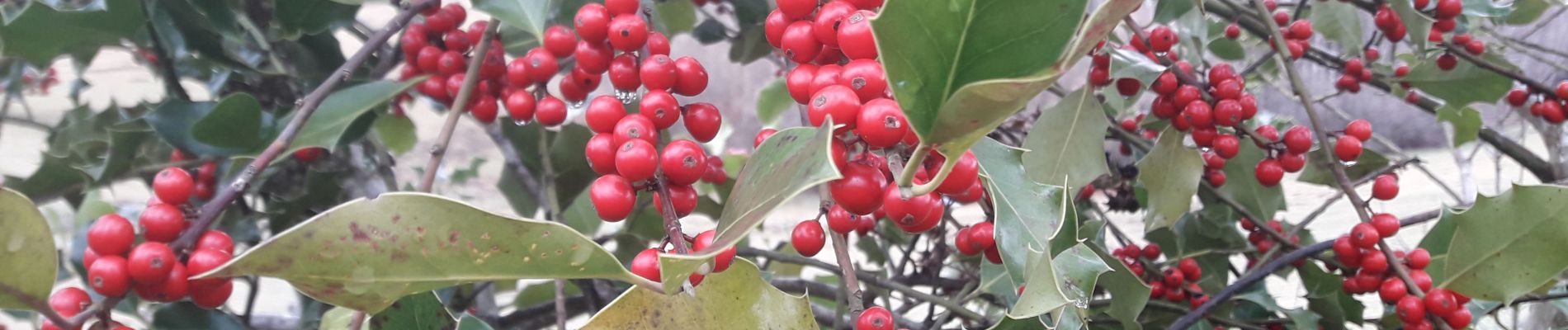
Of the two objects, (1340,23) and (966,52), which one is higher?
(966,52)

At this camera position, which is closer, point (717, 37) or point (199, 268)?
point (199, 268)

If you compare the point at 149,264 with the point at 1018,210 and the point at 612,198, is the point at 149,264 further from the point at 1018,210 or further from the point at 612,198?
the point at 1018,210

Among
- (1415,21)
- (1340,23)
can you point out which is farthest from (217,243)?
(1340,23)

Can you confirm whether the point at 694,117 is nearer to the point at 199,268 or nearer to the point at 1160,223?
the point at 199,268

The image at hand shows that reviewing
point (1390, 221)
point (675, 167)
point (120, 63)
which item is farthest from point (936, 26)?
point (120, 63)

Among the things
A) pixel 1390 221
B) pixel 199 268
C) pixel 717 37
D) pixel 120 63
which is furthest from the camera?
pixel 120 63

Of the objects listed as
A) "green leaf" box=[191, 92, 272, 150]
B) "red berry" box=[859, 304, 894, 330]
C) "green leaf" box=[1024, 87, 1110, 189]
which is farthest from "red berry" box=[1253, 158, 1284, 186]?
"green leaf" box=[191, 92, 272, 150]

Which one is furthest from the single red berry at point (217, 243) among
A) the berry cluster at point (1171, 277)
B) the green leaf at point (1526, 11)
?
the green leaf at point (1526, 11)
